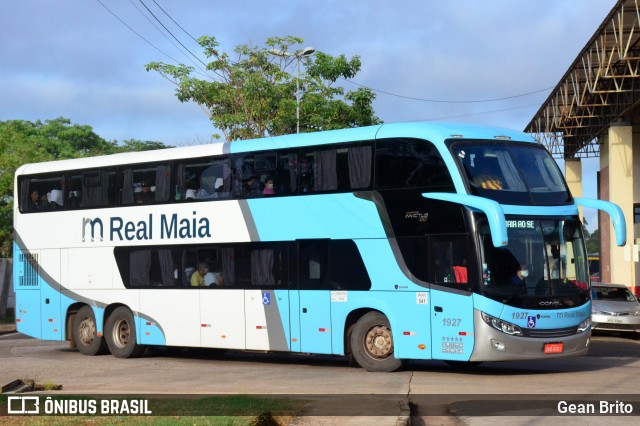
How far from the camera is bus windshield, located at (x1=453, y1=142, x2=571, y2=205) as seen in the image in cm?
1614

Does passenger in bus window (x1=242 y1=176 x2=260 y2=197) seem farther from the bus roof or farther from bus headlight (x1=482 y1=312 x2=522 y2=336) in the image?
bus headlight (x1=482 y1=312 x2=522 y2=336)

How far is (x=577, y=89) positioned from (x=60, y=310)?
2371cm

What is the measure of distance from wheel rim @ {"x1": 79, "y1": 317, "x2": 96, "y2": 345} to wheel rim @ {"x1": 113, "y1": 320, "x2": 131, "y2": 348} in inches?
32.8

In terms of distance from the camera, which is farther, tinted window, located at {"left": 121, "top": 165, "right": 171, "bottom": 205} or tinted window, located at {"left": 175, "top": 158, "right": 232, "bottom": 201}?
tinted window, located at {"left": 121, "top": 165, "right": 171, "bottom": 205}

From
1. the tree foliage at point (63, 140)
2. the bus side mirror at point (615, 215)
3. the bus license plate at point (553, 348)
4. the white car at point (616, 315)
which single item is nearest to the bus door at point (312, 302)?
the bus license plate at point (553, 348)

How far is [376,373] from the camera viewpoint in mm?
17016

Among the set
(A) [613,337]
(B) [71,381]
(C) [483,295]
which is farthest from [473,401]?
(A) [613,337]

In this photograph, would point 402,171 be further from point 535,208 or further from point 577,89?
point 577,89

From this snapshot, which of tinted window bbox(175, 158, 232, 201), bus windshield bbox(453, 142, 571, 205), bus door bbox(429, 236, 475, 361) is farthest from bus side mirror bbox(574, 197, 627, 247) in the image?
tinted window bbox(175, 158, 232, 201)

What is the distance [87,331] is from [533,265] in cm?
1117

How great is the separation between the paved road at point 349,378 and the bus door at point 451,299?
0.54 meters

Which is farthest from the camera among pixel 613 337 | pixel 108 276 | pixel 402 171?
pixel 613 337

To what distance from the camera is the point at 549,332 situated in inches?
629

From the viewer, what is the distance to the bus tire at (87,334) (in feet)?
73.2
